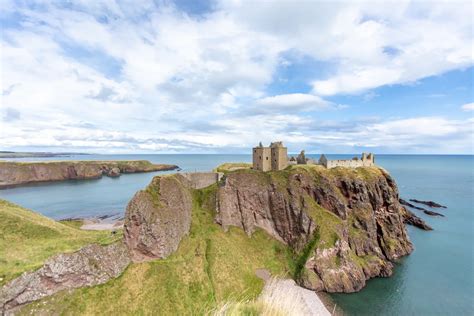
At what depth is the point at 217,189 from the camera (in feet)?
195

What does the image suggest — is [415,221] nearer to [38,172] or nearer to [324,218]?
[324,218]

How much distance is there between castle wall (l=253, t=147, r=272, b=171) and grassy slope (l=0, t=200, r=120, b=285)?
37.8 metres

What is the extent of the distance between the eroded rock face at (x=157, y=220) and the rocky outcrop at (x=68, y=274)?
8.29ft

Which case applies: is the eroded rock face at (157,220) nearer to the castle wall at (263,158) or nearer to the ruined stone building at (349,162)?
the castle wall at (263,158)

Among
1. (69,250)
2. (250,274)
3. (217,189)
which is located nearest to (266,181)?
(217,189)

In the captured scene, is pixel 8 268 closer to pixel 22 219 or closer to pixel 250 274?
pixel 22 219

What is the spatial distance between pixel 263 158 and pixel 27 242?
163 feet

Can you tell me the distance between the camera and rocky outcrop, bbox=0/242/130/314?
100 feet

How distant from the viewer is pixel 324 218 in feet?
190

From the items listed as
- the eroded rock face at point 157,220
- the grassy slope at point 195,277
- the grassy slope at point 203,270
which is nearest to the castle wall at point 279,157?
the grassy slope at point 203,270

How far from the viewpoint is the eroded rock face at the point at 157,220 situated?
140ft

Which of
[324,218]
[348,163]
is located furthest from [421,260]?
[348,163]

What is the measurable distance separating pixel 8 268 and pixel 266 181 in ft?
155

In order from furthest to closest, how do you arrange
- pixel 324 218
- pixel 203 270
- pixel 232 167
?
pixel 232 167 < pixel 324 218 < pixel 203 270
